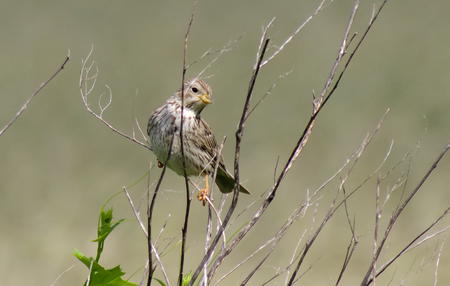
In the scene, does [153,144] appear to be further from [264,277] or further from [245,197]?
[264,277]

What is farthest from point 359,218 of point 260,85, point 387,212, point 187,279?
point 187,279

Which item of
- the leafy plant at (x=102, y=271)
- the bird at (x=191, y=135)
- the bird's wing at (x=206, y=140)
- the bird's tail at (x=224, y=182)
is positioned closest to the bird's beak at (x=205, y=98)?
the bird at (x=191, y=135)

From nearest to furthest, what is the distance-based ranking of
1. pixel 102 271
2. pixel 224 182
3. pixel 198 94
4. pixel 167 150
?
pixel 102 271
pixel 167 150
pixel 224 182
pixel 198 94

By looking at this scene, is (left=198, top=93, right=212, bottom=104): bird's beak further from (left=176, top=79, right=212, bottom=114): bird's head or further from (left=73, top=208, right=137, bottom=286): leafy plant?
(left=73, top=208, right=137, bottom=286): leafy plant

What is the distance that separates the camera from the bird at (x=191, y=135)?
180 inches

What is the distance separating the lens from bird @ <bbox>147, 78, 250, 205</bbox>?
4574 mm

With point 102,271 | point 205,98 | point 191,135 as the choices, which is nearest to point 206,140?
point 191,135

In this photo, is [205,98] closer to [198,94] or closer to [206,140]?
[198,94]

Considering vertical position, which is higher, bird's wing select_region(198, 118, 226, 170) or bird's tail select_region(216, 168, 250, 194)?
bird's wing select_region(198, 118, 226, 170)

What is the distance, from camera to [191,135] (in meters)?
4.89

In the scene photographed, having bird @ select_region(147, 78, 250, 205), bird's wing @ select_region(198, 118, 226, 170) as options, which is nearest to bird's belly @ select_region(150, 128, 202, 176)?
bird @ select_region(147, 78, 250, 205)

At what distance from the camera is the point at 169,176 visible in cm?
786

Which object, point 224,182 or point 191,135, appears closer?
point 224,182

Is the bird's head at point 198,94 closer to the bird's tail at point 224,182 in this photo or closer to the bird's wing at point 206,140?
the bird's wing at point 206,140
